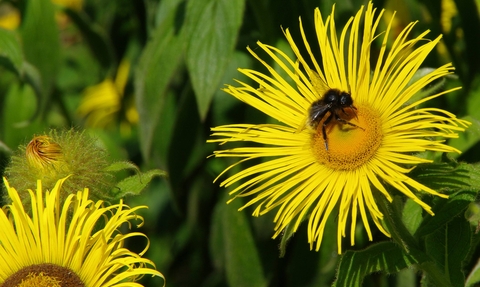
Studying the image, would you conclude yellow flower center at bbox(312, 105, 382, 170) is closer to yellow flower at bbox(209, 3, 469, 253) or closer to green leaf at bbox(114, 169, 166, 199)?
yellow flower at bbox(209, 3, 469, 253)

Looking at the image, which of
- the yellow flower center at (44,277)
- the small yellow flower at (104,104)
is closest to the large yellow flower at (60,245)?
the yellow flower center at (44,277)

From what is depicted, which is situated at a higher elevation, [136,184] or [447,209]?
[136,184]

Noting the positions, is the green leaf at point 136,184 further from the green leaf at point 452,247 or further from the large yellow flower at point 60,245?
the green leaf at point 452,247

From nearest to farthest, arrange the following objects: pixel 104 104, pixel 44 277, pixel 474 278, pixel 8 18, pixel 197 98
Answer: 1. pixel 44 277
2. pixel 474 278
3. pixel 197 98
4. pixel 104 104
5. pixel 8 18

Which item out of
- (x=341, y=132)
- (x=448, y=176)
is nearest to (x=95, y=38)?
(x=341, y=132)

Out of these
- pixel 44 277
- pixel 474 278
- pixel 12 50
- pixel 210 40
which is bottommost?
pixel 474 278

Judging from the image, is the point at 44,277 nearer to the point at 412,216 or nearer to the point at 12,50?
the point at 412,216

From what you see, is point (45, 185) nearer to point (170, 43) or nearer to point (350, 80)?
point (350, 80)
